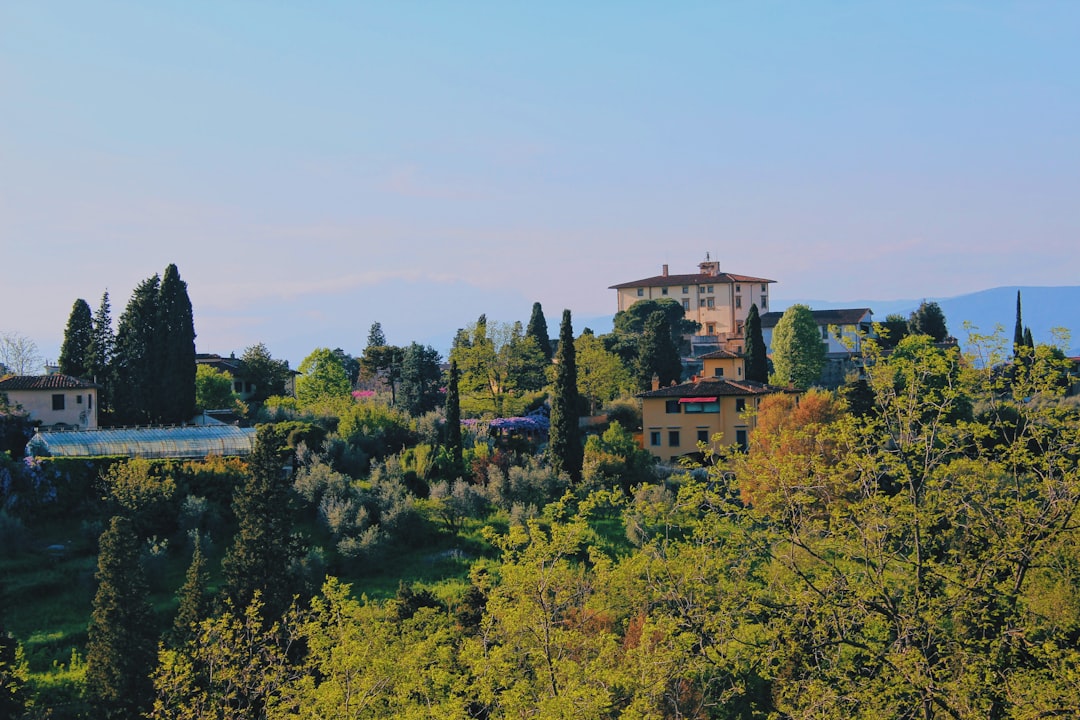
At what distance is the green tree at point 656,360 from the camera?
66.8 metres

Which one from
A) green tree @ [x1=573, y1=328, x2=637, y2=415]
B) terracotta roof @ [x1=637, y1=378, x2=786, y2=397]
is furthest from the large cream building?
terracotta roof @ [x1=637, y1=378, x2=786, y2=397]

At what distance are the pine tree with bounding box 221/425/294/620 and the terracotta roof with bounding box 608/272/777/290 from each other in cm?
6272

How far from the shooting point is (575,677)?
1822 cm

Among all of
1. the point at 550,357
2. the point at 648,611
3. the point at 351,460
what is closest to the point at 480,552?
the point at 351,460

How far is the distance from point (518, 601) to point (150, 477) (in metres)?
25.1

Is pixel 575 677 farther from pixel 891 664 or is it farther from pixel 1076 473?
pixel 1076 473

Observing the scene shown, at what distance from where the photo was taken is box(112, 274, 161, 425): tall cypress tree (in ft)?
166

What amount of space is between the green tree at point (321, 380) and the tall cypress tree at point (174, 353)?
12566mm

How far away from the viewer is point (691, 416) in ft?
179

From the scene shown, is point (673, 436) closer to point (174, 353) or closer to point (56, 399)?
point (174, 353)

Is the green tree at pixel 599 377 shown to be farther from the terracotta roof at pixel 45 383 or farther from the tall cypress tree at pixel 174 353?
the terracotta roof at pixel 45 383

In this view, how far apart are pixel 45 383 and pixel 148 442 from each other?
8.36 metres

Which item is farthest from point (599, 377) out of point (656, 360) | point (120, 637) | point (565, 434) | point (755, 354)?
point (120, 637)

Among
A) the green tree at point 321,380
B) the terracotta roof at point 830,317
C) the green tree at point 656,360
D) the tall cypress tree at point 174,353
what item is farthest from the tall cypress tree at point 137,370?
the terracotta roof at point 830,317
